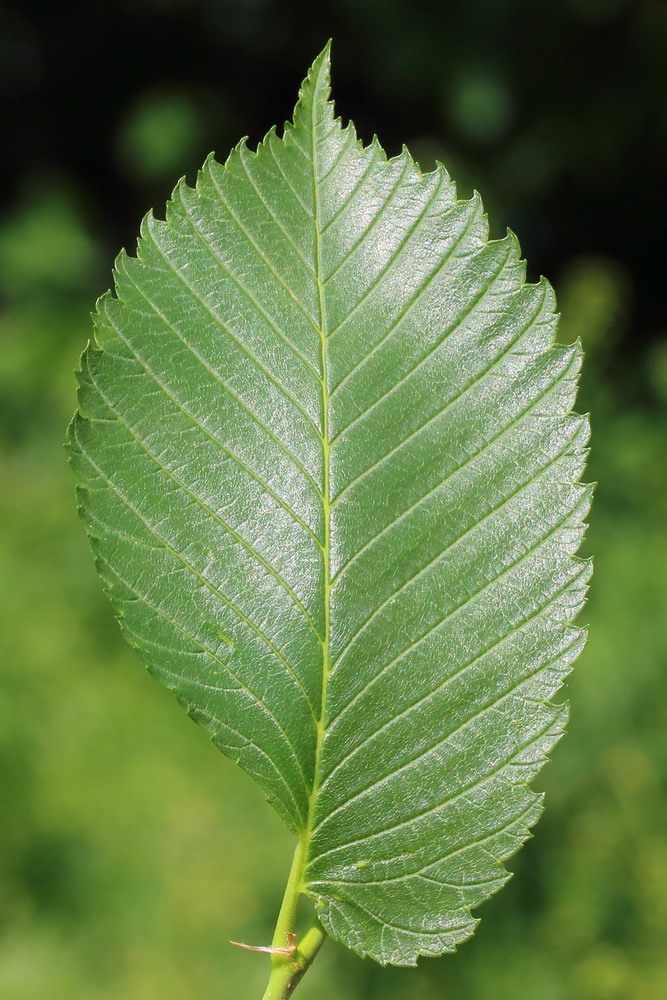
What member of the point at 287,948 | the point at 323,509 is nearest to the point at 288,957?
the point at 287,948

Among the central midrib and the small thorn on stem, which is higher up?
the central midrib

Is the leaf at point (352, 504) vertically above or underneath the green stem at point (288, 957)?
above

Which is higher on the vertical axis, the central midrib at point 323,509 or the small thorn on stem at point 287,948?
the central midrib at point 323,509

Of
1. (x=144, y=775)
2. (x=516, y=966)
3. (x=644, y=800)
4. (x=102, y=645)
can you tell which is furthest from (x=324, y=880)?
(x=102, y=645)

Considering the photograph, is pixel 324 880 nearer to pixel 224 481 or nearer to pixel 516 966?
pixel 224 481

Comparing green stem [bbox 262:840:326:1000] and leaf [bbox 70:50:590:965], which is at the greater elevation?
leaf [bbox 70:50:590:965]

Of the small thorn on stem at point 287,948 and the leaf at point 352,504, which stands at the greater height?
the leaf at point 352,504

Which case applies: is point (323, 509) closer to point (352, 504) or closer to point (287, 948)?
point (352, 504)

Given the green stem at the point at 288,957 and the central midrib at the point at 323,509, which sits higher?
the central midrib at the point at 323,509
